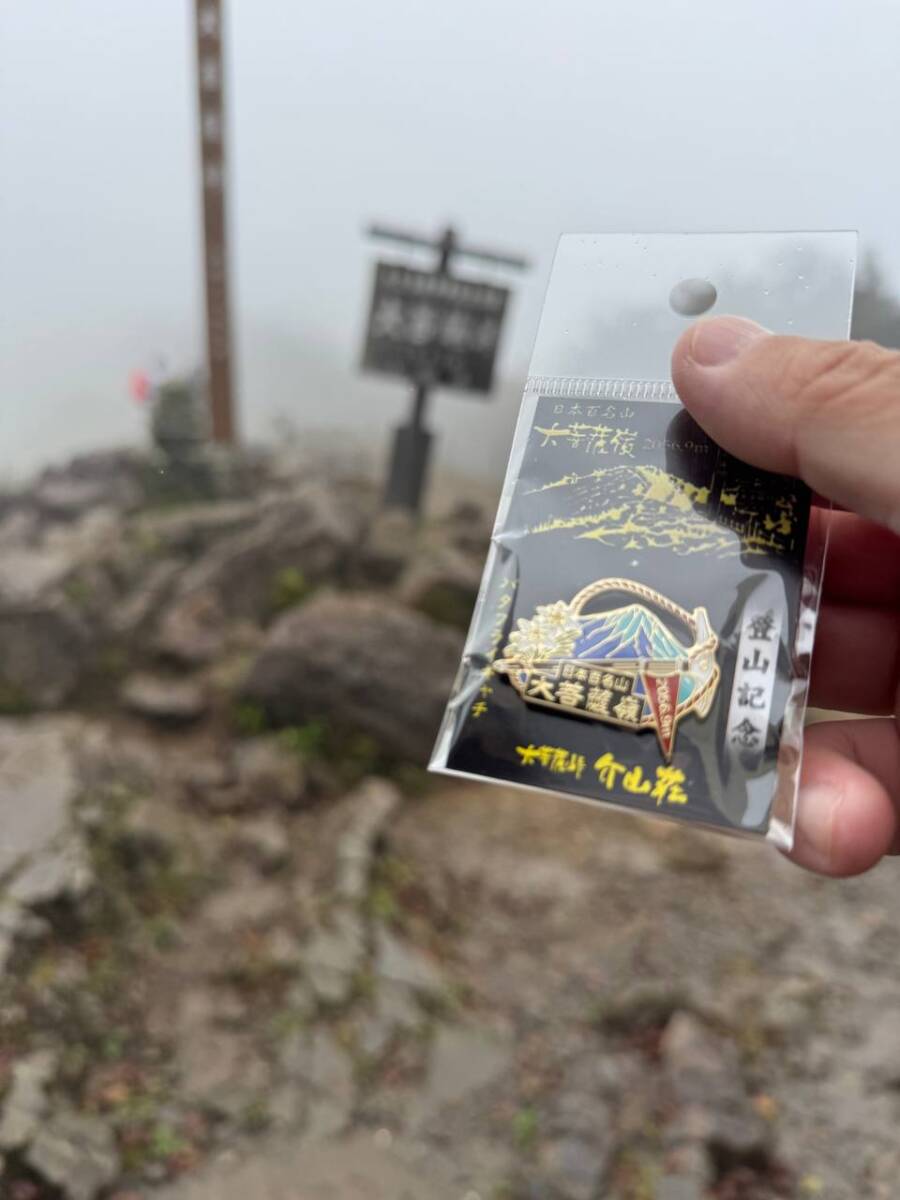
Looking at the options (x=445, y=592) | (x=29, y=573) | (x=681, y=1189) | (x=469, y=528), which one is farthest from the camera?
(x=469, y=528)

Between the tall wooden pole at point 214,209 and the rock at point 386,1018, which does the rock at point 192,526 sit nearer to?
the tall wooden pole at point 214,209

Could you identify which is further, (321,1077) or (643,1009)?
(643,1009)

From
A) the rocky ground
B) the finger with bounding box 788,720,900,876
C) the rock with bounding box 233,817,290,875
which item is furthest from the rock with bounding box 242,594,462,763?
the finger with bounding box 788,720,900,876

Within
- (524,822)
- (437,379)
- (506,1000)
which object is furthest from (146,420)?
(506,1000)

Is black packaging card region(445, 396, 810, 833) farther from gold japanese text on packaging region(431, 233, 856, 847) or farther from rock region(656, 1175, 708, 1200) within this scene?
rock region(656, 1175, 708, 1200)

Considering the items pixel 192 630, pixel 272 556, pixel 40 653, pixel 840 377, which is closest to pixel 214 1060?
pixel 40 653

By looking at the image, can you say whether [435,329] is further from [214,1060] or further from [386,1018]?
[214,1060]
